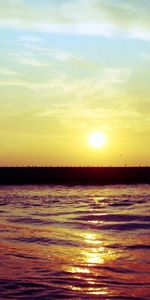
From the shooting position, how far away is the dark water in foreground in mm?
11102

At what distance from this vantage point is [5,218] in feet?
86.1

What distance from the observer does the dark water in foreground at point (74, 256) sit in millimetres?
11102

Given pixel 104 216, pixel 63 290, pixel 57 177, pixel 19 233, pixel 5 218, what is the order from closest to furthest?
1. pixel 63 290
2. pixel 19 233
3. pixel 5 218
4. pixel 104 216
5. pixel 57 177

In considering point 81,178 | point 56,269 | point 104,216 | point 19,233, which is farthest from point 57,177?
point 56,269

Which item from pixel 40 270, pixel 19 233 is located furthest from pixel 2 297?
pixel 19 233

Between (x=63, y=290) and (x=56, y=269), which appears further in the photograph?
(x=56, y=269)

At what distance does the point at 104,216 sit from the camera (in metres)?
28.8

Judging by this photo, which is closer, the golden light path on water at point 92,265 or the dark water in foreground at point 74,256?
the dark water in foreground at point 74,256

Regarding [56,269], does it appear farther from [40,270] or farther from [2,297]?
[2,297]

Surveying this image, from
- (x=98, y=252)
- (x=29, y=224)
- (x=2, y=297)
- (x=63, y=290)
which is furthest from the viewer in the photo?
(x=29, y=224)

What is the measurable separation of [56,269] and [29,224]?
10.9m

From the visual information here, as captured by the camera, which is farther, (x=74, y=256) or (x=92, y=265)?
(x=74, y=256)

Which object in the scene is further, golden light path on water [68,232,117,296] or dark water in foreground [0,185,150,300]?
golden light path on water [68,232,117,296]

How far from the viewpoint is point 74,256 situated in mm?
15539
